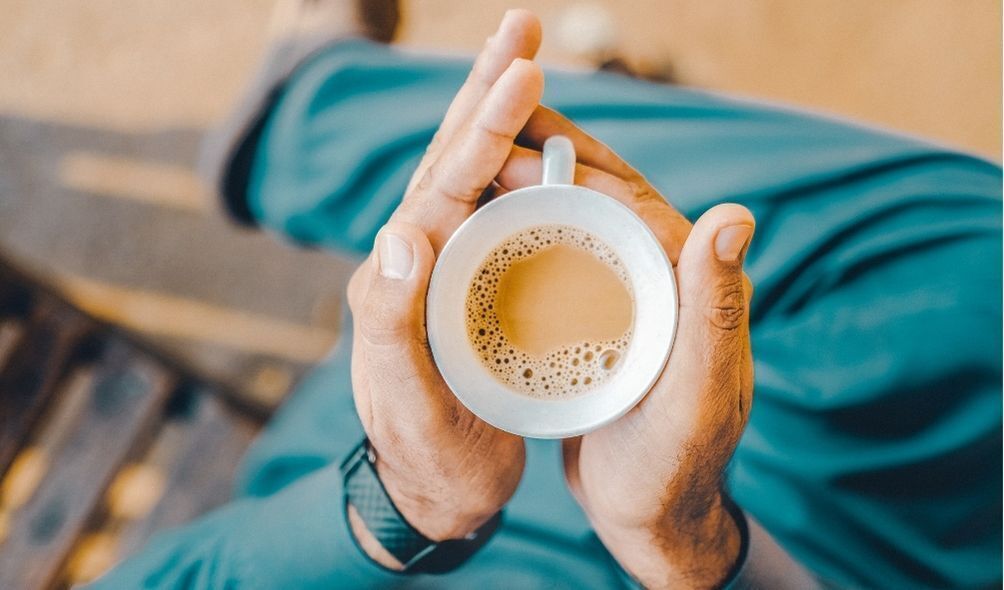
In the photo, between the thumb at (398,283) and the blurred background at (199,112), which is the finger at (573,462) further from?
the blurred background at (199,112)

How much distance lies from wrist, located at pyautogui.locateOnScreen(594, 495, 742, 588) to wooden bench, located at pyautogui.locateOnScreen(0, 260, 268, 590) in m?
0.66

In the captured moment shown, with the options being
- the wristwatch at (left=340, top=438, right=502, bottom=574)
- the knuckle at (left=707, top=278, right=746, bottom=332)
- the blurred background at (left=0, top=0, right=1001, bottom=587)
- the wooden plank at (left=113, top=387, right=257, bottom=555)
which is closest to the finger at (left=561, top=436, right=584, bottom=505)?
the wristwatch at (left=340, top=438, right=502, bottom=574)

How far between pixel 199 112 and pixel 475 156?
1.17m

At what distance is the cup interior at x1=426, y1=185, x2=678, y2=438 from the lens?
575 mm

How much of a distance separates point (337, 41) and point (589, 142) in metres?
0.57

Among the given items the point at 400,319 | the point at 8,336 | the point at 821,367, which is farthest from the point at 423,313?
the point at 8,336

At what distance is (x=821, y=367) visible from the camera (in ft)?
2.86

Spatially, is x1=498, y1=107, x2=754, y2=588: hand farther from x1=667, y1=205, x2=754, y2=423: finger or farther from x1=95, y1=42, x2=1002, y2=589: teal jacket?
x1=95, y1=42, x2=1002, y2=589: teal jacket

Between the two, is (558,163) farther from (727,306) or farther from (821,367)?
(821,367)

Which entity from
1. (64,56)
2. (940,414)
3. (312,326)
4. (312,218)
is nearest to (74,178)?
(64,56)

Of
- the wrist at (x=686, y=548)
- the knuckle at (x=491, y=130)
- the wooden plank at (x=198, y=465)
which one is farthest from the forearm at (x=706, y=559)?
the wooden plank at (x=198, y=465)

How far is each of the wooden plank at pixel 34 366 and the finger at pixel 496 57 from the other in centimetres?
69

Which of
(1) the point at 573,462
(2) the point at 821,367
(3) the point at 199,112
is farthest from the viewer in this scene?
(3) the point at 199,112

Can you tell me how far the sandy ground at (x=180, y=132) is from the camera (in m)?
1.47
